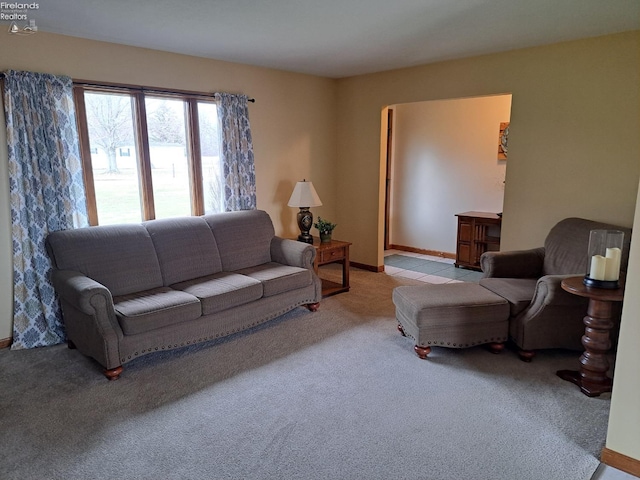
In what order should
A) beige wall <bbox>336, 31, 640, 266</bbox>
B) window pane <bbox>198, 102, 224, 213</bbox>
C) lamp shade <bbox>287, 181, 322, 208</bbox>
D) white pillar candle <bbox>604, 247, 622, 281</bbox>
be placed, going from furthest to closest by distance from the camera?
1. lamp shade <bbox>287, 181, 322, 208</bbox>
2. window pane <bbox>198, 102, 224, 213</bbox>
3. beige wall <bbox>336, 31, 640, 266</bbox>
4. white pillar candle <bbox>604, 247, 622, 281</bbox>

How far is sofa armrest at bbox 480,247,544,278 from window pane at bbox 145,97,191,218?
2968 mm

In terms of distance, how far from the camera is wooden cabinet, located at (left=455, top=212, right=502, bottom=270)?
543 cm

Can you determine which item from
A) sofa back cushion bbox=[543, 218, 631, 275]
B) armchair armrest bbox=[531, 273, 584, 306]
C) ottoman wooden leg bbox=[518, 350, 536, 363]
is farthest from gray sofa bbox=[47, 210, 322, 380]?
sofa back cushion bbox=[543, 218, 631, 275]

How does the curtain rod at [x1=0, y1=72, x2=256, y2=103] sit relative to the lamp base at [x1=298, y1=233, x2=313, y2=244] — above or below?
above

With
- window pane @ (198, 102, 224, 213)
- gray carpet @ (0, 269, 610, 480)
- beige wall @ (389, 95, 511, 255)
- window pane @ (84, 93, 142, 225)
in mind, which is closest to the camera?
gray carpet @ (0, 269, 610, 480)

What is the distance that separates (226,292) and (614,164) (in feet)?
11.0

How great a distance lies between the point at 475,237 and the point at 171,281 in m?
3.86

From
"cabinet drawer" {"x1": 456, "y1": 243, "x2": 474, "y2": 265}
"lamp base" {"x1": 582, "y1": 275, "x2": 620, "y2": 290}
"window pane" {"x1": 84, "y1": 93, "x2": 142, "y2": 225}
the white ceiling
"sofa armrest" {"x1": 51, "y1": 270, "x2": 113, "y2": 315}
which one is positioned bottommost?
"cabinet drawer" {"x1": 456, "y1": 243, "x2": 474, "y2": 265}

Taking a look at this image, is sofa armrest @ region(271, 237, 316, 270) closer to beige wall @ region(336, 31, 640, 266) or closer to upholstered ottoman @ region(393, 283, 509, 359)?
upholstered ottoman @ region(393, 283, 509, 359)

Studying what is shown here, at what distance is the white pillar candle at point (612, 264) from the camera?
7.98ft

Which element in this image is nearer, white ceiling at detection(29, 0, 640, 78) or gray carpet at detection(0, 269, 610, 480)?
gray carpet at detection(0, 269, 610, 480)

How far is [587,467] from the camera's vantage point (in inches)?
78.2

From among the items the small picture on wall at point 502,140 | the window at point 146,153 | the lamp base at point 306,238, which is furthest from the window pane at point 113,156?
the small picture on wall at point 502,140

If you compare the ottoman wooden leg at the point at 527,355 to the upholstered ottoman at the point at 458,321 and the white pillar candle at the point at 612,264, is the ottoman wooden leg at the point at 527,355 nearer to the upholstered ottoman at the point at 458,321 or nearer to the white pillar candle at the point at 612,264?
the upholstered ottoman at the point at 458,321
